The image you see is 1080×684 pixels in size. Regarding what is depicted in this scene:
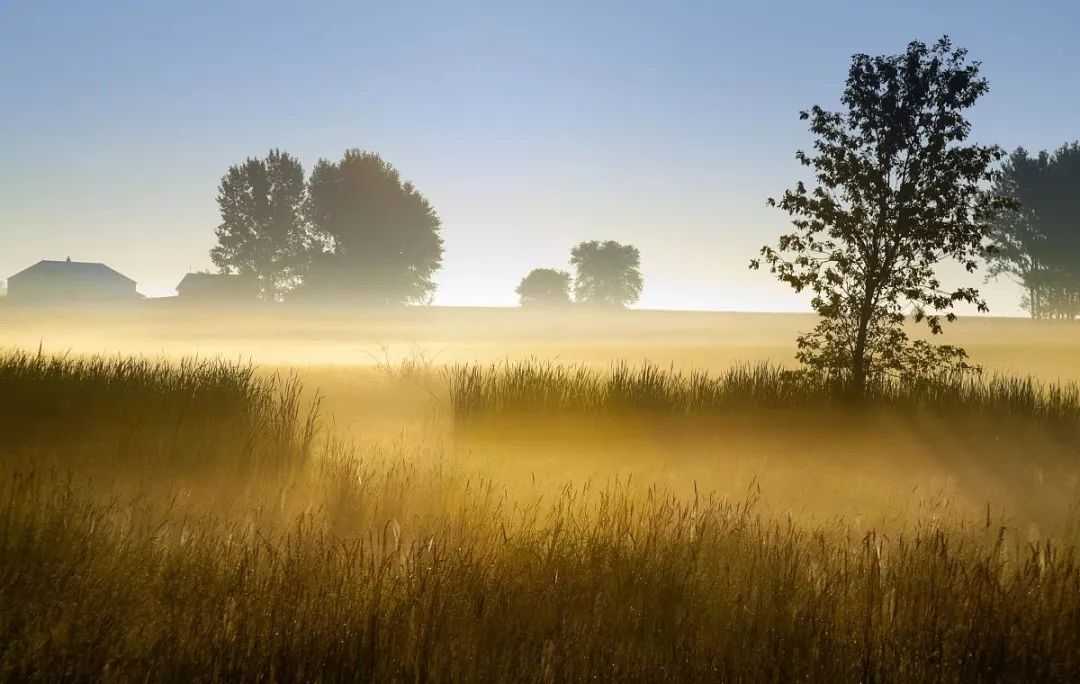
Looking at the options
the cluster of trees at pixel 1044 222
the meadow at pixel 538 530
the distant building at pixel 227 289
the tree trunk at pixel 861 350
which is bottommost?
the meadow at pixel 538 530

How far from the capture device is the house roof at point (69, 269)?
95.8 meters

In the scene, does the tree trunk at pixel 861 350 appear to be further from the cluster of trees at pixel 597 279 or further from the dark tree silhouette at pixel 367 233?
the cluster of trees at pixel 597 279

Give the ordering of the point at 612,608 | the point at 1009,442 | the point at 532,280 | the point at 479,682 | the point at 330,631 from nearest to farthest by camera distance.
Answer: 1. the point at 479,682
2. the point at 330,631
3. the point at 612,608
4. the point at 1009,442
5. the point at 532,280

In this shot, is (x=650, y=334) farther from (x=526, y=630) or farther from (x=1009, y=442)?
(x=526, y=630)

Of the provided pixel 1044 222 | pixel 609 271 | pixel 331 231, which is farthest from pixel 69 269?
pixel 1044 222

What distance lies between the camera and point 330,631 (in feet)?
15.1

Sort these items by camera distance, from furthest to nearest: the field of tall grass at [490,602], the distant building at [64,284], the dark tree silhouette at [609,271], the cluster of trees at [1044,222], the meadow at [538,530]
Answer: the dark tree silhouette at [609,271]
the distant building at [64,284]
the cluster of trees at [1044,222]
the meadow at [538,530]
the field of tall grass at [490,602]

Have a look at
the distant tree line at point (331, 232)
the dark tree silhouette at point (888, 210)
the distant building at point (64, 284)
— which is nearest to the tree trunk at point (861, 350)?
the dark tree silhouette at point (888, 210)

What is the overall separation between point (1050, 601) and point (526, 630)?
3.17 m

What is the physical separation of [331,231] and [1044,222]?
55087 mm

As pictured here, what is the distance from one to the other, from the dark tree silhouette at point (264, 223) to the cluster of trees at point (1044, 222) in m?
55.1

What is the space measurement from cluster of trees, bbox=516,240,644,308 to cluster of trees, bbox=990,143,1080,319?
49.9m

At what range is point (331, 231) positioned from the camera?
69.0 metres

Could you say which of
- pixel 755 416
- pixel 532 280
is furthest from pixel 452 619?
pixel 532 280
